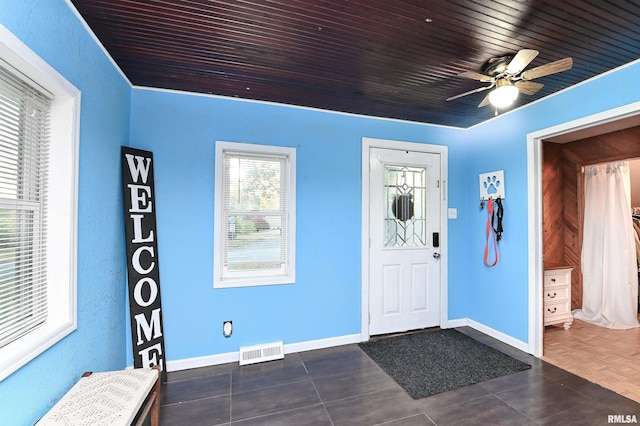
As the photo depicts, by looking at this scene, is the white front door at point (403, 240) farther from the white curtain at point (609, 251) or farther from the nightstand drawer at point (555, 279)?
the white curtain at point (609, 251)

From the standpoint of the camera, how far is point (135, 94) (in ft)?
8.08

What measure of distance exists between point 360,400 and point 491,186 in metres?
2.61

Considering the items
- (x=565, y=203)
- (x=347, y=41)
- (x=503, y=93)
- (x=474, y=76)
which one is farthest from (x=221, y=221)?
(x=565, y=203)

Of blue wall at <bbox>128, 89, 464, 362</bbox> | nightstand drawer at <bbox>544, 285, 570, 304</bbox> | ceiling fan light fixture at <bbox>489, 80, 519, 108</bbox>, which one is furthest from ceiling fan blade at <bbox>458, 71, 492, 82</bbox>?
nightstand drawer at <bbox>544, 285, 570, 304</bbox>

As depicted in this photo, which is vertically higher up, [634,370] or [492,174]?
[492,174]

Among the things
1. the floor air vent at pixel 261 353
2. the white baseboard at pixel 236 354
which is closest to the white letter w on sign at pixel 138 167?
the white baseboard at pixel 236 354

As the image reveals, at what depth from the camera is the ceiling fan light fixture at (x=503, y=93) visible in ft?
6.57

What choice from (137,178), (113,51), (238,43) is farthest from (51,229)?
(238,43)

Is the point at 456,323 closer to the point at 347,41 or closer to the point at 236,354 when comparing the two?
the point at 236,354

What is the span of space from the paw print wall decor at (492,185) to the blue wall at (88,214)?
3.64 m

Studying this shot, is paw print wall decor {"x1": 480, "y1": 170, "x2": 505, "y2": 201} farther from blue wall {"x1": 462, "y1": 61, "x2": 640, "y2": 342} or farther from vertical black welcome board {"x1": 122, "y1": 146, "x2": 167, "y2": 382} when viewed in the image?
vertical black welcome board {"x1": 122, "y1": 146, "x2": 167, "y2": 382}

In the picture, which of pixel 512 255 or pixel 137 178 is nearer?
pixel 137 178

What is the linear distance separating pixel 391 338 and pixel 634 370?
202 cm

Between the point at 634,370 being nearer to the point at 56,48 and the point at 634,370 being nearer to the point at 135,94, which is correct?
the point at 56,48
